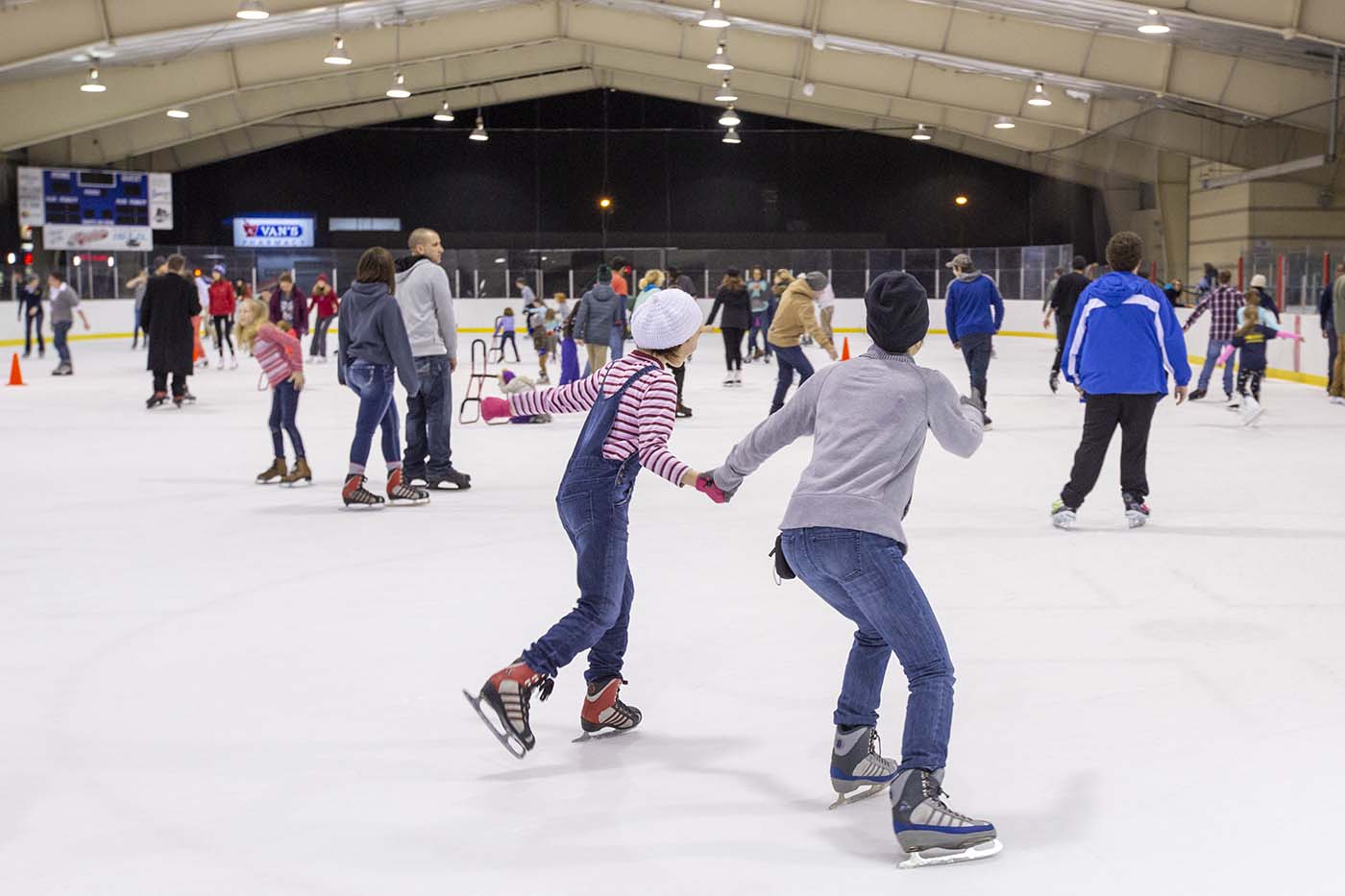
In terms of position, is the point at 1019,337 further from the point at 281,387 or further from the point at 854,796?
the point at 854,796

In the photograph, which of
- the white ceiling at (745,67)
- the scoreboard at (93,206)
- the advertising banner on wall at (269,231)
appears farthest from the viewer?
the advertising banner on wall at (269,231)

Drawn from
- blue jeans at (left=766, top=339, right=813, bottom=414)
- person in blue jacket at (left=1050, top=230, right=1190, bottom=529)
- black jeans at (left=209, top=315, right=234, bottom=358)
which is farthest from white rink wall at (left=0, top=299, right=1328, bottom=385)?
person in blue jacket at (left=1050, top=230, right=1190, bottom=529)

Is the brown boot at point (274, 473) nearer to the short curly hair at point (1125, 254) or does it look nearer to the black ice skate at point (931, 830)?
the short curly hair at point (1125, 254)

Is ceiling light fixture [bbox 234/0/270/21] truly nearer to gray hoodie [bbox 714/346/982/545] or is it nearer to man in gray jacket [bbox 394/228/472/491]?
man in gray jacket [bbox 394/228/472/491]

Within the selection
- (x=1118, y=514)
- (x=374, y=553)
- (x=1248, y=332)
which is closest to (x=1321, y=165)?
(x=1248, y=332)

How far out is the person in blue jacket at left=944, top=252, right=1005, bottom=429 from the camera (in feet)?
43.2

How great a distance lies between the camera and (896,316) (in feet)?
11.6

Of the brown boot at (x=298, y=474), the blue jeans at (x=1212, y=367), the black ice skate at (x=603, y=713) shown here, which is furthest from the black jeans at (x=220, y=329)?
the black ice skate at (x=603, y=713)

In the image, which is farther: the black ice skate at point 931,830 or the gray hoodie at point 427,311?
the gray hoodie at point 427,311

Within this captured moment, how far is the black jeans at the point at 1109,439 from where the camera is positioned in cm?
787

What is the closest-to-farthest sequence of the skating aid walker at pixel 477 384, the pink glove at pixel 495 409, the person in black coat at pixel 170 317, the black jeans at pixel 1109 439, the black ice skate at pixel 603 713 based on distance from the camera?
the pink glove at pixel 495 409 → the black ice skate at pixel 603 713 → the black jeans at pixel 1109 439 → the skating aid walker at pixel 477 384 → the person in black coat at pixel 170 317

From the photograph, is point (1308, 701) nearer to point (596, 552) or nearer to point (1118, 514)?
point (596, 552)

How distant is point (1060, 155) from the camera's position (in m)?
36.2

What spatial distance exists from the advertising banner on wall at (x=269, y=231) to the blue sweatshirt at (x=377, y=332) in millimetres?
34441
